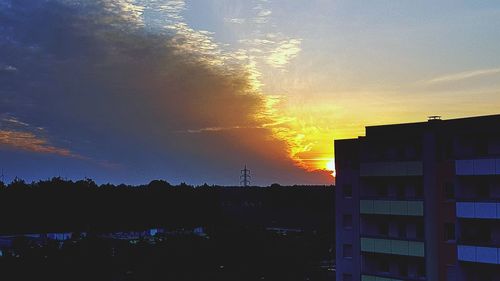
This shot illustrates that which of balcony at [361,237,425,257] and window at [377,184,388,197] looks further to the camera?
window at [377,184,388,197]

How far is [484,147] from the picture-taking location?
141 ft

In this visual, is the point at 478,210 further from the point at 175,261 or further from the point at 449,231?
the point at 175,261

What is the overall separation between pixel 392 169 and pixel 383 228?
5350mm

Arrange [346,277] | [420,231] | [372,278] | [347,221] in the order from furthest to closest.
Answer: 1. [347,221]
2. [346,277]
3. [372,278]
4. [420,231]

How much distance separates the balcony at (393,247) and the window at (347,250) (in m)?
3.13

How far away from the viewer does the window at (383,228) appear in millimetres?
48812

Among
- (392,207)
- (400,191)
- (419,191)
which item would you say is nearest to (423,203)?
(419,191)

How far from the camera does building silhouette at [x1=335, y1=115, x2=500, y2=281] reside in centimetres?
4212

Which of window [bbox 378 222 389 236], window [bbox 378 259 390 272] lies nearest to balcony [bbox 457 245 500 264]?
window [bbox 378 222 389 236]

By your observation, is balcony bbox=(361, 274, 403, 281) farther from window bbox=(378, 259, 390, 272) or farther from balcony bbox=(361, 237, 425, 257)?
balcony bbox=(361, 237, 425, 257)

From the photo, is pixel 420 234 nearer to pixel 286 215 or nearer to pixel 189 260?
pixel 189 260

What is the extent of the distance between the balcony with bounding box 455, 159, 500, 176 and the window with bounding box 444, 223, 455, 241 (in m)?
4.23

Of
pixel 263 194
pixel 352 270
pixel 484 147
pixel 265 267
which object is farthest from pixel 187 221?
pixel 484 147

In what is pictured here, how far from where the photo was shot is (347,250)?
52.8m
